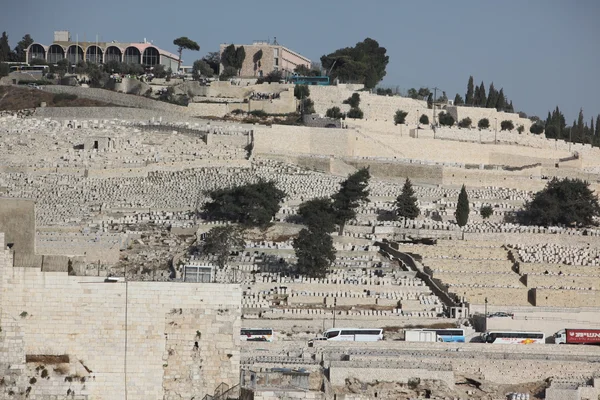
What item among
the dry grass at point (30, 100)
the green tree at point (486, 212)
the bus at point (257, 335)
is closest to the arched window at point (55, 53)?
the dry grass at point (30, 100)

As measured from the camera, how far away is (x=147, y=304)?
612 inches

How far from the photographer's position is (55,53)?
8381 cm

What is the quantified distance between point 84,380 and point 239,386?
5.13 ft

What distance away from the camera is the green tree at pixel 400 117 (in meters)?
74.3

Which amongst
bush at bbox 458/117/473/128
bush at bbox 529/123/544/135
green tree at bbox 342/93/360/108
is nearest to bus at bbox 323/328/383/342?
green tree at bbox 342/93/360/108

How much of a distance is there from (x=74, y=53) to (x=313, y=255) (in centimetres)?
4307

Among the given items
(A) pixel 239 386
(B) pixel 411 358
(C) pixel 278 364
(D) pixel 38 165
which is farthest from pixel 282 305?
(A) pixel 239 386

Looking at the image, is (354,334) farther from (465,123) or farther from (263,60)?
(263,60)

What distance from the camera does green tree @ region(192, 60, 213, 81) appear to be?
8131 centimetres

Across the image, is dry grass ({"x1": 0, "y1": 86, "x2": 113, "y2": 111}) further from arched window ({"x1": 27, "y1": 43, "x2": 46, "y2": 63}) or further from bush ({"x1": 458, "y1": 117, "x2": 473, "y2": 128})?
bush ({"x1": 458, "y1": 117, "x2": 473, "y2": 128})

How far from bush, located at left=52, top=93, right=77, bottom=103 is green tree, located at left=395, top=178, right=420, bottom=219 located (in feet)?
74.8

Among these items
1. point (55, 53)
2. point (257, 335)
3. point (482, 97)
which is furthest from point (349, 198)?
point (55, 53)

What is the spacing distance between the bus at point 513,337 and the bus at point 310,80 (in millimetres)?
41534

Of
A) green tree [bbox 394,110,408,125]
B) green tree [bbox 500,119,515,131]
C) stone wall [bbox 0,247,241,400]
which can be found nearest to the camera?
stone wall [bbox 0,247,241,400]
